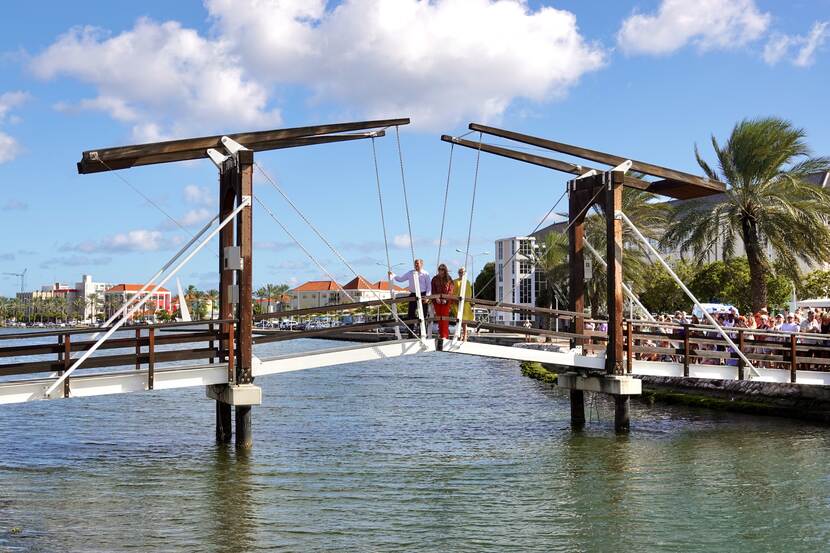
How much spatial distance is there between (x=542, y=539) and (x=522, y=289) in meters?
125

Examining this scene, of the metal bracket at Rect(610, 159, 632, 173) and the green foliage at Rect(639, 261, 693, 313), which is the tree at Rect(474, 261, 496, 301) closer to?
the green foliage at Rect(639, 261, 693, 313)

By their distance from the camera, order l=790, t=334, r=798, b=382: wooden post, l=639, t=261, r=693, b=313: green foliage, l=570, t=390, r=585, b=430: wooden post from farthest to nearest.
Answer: l=639, t=261, r=693, b=313: green foliage < l=570, t=390, r=585, b=430: wooden post < l=790, t=334, r=798, b=382: wooden post

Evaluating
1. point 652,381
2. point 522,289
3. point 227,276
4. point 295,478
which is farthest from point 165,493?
point 522,289

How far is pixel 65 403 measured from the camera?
31234mm

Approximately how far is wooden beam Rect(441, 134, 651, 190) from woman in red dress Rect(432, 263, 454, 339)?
123 inches

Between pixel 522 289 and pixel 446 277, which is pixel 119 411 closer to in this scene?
pixel 446 277

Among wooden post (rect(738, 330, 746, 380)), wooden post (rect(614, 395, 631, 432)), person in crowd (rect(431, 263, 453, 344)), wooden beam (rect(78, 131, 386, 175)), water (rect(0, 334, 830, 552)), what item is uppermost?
wooden beam (rect(78, 131, 386, 175))

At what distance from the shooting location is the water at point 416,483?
12836mm

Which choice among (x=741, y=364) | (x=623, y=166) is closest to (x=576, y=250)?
(x=623, y=166)

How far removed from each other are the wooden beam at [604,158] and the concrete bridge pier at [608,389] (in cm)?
485

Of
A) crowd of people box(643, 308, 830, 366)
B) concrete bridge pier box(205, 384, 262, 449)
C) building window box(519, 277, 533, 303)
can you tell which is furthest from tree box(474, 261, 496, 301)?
concrete bridge pier box(205, 384, 262, 449)

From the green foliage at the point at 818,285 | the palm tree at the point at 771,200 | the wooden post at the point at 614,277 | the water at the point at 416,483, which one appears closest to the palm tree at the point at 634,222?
the palm tree at the point at 771,200

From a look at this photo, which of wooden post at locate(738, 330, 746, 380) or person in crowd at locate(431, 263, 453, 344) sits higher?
person in crowd at locate(431, 263, 453, 344)

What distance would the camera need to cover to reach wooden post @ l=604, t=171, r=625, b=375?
21.4m
